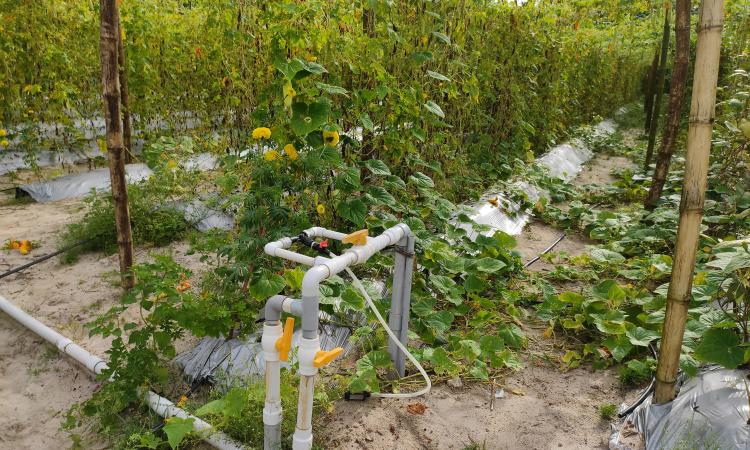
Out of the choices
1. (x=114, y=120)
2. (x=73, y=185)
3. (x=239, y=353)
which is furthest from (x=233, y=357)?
(x=73, y=185)

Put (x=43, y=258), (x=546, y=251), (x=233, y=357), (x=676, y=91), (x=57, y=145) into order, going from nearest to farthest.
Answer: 1. (x=233, y=357)
2. (x=43, y=258)
3. (x=546, y=251)
4. (x=676, y=91)
5. (x=57, y=145)

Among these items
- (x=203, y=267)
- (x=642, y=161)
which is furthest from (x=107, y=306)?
(x=642, y=161)

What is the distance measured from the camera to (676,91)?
438 cm

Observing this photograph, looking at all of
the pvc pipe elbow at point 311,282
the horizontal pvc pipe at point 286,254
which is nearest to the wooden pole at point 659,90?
the horizontal pvc pipe at point 286,254

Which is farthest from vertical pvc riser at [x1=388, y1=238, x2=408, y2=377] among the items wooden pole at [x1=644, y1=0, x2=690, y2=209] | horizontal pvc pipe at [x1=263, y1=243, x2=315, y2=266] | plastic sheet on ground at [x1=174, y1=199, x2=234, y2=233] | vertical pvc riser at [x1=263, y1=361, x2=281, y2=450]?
wooden pole at [x1=644, y1=0, x2=690, y2=209]

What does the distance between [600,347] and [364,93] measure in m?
1.87

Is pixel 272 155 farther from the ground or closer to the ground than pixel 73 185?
farther from the ground

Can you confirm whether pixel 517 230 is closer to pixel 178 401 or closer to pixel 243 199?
pixel 243 199

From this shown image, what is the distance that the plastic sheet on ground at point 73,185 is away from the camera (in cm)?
500

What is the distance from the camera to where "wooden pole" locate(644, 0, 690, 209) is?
4062mm

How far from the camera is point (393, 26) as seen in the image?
3379 mm

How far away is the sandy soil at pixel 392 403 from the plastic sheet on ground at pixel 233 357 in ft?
1.31

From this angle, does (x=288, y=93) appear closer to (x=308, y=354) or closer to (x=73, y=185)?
(x=308, y=354)

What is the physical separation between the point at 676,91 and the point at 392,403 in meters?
3.71
